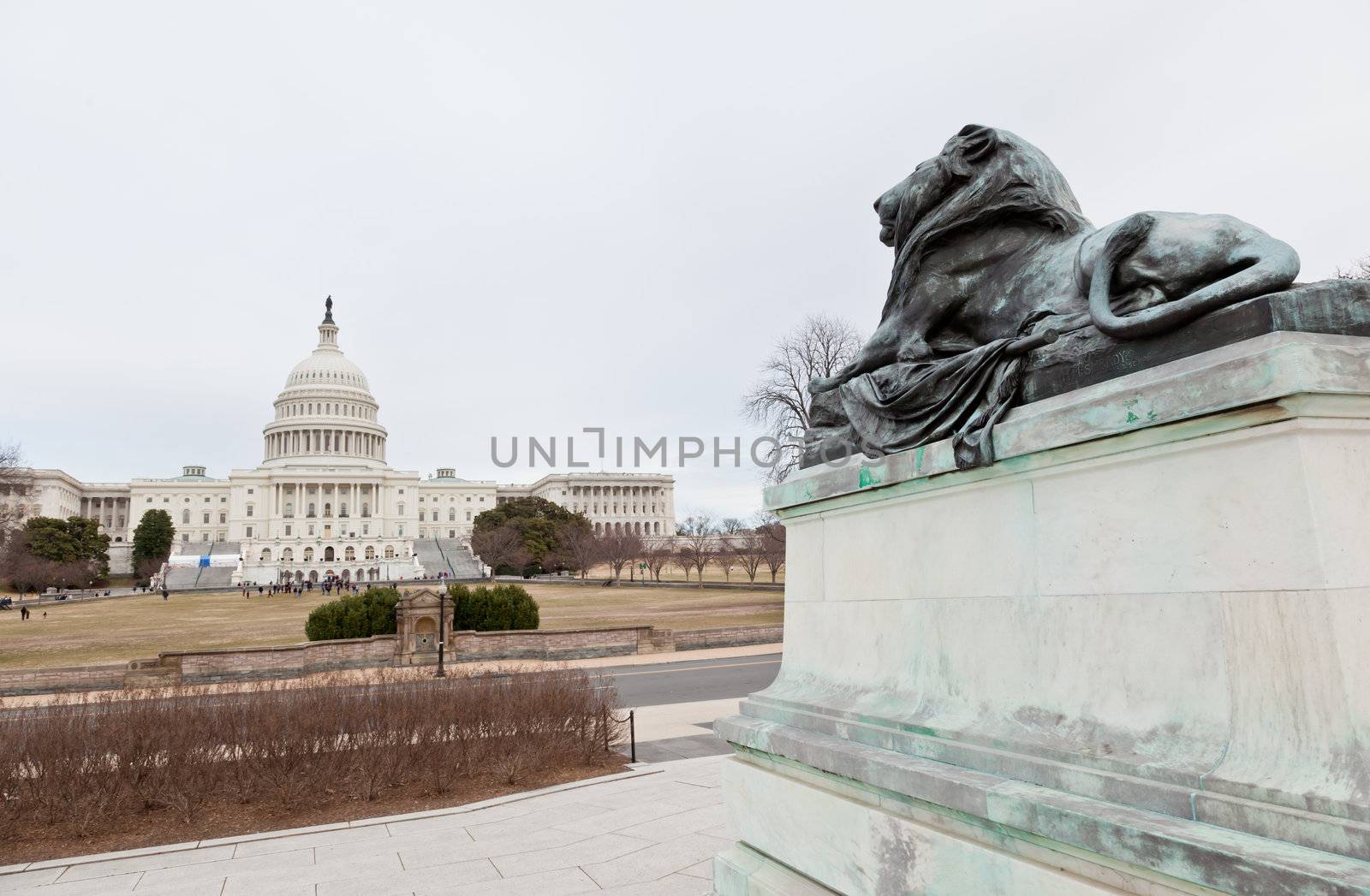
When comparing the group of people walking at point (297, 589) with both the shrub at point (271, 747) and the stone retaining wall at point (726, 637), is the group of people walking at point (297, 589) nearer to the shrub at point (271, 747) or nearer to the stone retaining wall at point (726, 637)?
the stone retaining wall at point (726, 637)

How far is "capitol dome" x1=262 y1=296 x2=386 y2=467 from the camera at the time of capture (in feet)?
462

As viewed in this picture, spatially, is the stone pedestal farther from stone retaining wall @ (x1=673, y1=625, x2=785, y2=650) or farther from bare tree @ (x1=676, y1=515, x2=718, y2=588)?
bare tree @ (x1=676, y1=515, x2=718, y2=588)

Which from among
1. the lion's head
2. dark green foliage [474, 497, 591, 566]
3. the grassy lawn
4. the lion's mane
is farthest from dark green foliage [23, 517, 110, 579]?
the lion's mane

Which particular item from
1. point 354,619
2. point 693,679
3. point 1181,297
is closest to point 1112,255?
point 1181,297

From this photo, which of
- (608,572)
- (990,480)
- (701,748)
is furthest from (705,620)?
(608,572)

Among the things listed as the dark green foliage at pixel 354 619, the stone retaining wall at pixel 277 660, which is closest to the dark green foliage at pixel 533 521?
the dark green foliage at pixel 354 619

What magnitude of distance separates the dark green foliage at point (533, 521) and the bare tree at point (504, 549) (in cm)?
86

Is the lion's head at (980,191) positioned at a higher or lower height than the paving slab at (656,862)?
higher

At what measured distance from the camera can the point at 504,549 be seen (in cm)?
9081

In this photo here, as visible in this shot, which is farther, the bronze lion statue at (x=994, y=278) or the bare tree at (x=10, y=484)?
the bare tree at (x=10, y=484)

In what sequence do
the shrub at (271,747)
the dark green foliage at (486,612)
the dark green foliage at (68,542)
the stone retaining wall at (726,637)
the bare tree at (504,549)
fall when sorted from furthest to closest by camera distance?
1. the bare tree at (504,549)
2. the dark green foliage at (68,542)
3. the stone retaining wall at (726,637)
4. the dark green foliage at (486,612)
5. the shrub at (271,747)

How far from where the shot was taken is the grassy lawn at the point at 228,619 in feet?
115

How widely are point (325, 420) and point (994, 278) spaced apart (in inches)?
5884

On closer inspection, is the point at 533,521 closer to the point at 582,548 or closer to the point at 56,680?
the point at 582,548
